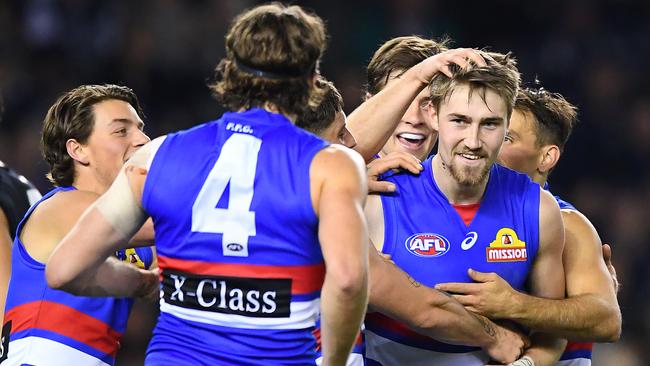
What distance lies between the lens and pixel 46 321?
4.73m

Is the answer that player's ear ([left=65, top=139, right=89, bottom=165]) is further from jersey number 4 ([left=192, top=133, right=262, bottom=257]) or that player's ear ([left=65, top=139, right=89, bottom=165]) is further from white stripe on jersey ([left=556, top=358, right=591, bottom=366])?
white stripe on jersey ([left=556, top=358, right=591, bottom=366])

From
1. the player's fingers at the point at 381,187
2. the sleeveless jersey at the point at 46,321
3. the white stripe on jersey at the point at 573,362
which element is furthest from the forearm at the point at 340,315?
the white stripe on jersey at the point at 573,362

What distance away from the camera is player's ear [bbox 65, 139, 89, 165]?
512cm

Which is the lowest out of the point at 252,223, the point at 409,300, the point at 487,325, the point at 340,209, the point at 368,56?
the point at 368,56

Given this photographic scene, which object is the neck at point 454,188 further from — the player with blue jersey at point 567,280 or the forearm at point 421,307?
the forearm at point 421,307

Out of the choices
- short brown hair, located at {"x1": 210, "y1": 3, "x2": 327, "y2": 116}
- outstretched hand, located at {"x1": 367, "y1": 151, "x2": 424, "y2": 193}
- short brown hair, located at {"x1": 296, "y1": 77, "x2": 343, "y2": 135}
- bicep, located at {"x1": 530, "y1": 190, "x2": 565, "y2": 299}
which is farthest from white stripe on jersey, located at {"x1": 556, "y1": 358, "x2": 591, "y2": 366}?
short brown hair, located at {"x1": 210, "y1": 3, "x2": 327, "y2": 116}

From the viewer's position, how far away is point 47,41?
12.3 m

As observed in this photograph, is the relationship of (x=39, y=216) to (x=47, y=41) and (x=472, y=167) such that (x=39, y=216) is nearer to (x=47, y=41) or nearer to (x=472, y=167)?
(x=472, y=167)

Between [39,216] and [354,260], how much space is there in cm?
174

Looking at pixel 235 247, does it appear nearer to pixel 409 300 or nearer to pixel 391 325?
pixel 409 300

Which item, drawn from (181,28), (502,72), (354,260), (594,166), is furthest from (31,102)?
(354,260)

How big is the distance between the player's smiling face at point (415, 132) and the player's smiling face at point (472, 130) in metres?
0.77

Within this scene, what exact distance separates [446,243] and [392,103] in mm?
683

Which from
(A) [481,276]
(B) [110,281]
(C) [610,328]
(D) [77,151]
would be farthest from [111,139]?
(C) [610,328]
